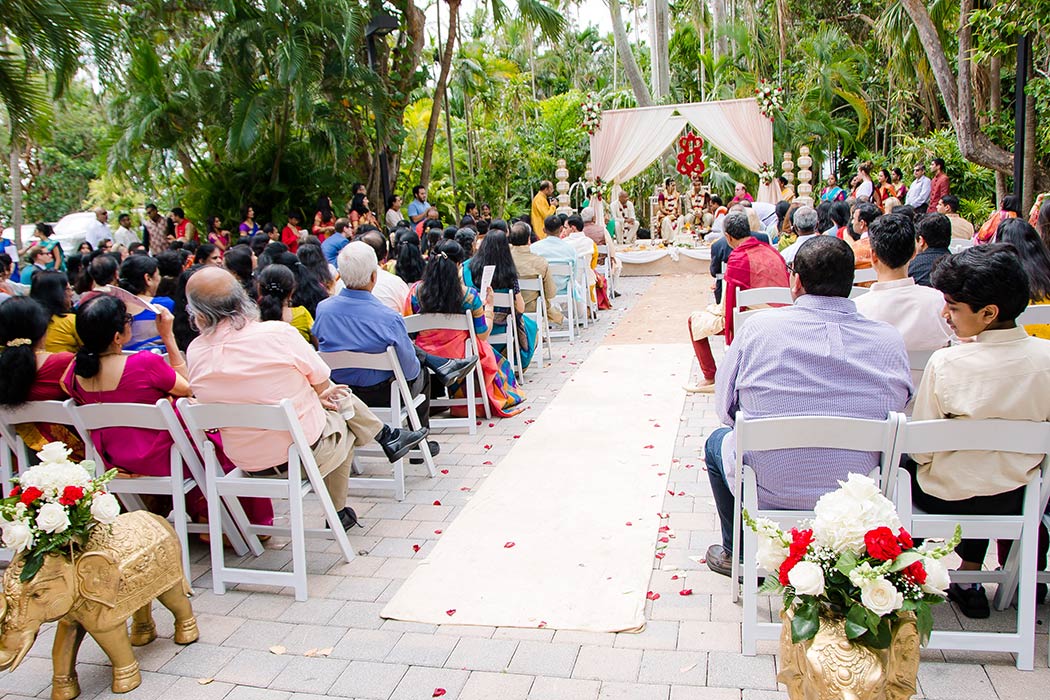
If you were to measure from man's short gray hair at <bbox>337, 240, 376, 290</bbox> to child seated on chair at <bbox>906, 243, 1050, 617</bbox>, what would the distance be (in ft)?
9.37

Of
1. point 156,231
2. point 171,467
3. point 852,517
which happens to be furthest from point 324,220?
point 852,517

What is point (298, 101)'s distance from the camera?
483 inches

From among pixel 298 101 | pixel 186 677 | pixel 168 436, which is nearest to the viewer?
pixel 186 677

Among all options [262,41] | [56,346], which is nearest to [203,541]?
[56,346]

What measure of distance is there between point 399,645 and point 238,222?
497 inches

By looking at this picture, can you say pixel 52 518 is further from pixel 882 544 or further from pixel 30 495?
pixel 882 544

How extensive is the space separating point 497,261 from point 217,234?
25.0 ft

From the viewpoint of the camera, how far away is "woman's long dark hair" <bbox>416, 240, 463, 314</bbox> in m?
5.57

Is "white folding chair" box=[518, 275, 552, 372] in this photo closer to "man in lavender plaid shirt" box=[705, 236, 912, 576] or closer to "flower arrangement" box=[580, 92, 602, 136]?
"man in lavender plaid shirt" box=[705, 236, 912, 576]

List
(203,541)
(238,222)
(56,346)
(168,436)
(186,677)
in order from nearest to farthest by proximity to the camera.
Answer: (186,677) < (168,436) < (203,541) < (56,346) < (238,222)

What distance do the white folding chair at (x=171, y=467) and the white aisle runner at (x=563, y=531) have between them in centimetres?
90

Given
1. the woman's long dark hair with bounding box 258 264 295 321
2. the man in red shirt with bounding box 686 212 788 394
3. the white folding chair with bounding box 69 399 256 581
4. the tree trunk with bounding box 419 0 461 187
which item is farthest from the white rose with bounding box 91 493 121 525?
the tree trunk with bounding box 419 0 461 187

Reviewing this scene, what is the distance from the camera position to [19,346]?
12.0 ft

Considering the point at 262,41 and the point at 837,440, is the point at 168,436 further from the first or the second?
the point at 262,41
